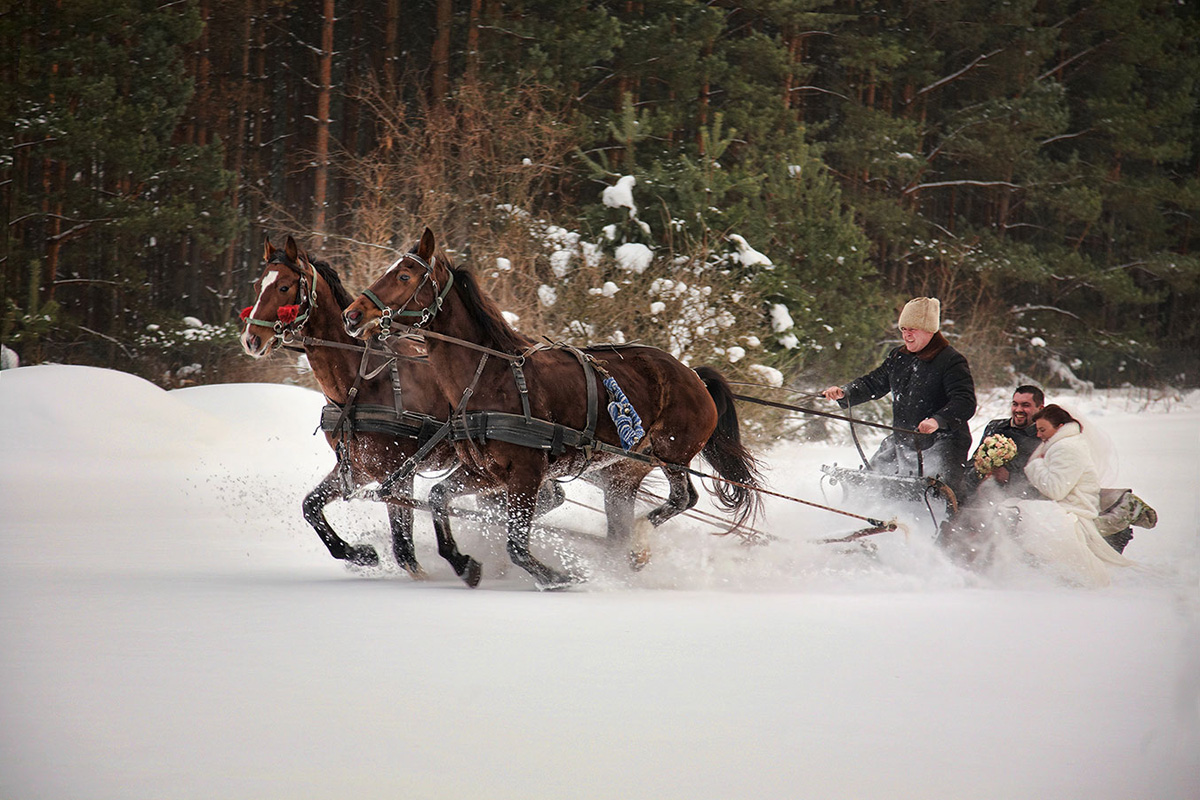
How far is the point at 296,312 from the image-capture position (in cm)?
528

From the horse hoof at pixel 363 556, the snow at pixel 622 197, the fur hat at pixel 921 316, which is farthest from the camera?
the snow at pixel 622 197

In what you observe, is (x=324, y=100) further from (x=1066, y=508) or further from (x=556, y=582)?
(x=1066, y=508)

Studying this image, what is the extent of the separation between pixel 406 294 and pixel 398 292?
0.04 metres

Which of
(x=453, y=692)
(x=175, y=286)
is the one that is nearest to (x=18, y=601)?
(x=453, y=692)

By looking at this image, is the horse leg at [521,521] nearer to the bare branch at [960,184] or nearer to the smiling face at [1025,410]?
the smiling face at [1025,410]

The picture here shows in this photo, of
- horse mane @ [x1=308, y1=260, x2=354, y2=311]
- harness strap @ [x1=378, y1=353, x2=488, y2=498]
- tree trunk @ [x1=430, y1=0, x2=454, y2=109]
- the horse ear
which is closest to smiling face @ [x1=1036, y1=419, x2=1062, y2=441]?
harness strap @ [x1=378, y1=353, x2=488, y2=498]

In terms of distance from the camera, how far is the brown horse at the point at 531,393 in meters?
5.14

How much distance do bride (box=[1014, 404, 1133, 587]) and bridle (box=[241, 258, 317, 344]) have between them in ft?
11.9

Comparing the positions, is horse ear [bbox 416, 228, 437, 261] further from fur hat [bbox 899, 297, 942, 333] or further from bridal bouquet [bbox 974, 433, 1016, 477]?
bridal bouquet [bbox 974, 433, 1016, 477]

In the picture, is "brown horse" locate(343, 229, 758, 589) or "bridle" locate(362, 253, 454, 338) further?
"brown horse" locate(343, 229, 758, 589)

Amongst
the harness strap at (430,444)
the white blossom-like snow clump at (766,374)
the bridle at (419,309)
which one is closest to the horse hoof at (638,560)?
the harness strap at (430,444)

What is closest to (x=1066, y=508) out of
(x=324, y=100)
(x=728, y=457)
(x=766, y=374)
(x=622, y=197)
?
(x=728, y=457)

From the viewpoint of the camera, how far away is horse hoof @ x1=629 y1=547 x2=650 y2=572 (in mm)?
5816

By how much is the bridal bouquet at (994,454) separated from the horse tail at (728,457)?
118 centimetres
